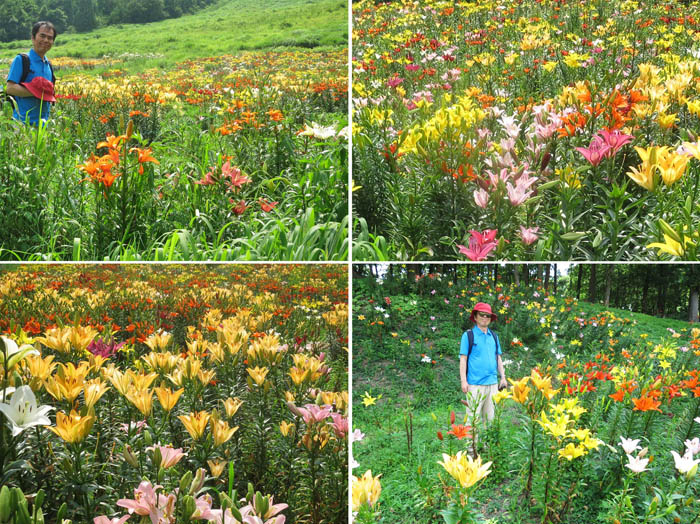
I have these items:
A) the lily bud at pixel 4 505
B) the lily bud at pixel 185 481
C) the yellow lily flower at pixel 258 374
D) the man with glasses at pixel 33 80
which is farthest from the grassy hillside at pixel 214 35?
the lily bud at pixel 4 505

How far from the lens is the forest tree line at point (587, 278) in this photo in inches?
82.0

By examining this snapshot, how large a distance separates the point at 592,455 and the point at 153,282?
212 cm

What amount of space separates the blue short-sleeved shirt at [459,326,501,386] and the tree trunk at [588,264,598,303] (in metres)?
0.55

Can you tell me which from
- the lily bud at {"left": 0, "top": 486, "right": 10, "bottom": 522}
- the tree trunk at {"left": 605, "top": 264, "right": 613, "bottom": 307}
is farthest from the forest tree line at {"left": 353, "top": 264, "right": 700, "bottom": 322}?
the lily bud at {"left": 0, "top": 486, "right": 10, "bottom": 522}

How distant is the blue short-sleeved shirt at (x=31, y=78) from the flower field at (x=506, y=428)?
2.27m

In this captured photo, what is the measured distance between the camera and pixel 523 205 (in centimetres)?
187

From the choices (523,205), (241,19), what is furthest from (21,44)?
(523,205)

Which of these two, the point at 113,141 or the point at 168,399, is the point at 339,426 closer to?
the point at 168,399

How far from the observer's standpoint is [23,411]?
1.29 metres

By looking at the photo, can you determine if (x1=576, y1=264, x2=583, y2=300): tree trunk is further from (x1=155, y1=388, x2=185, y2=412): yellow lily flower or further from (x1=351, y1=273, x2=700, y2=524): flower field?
(x1=155, y1=388, x2=185, y2=412): yellow lily flower

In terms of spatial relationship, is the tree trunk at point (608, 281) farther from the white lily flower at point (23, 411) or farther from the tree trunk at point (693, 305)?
the white lily flower at point (23, 411)

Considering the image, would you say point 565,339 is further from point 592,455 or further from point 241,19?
point 241,19

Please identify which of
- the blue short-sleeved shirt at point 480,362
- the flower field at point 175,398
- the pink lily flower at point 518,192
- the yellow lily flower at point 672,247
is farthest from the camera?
the blue short-sleeved shirt at point 480,362

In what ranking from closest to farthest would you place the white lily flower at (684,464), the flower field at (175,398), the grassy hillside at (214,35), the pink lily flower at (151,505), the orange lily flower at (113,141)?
1. the pink lily flower at (151,505)
2. the flower field at (175,398)
3. the white lily flower at (684,464)
4. the orange lily flower at (113,141)
5. the grassy hillside at (214,35)
